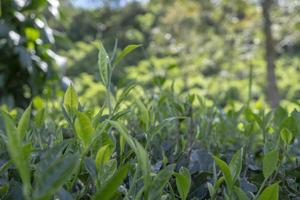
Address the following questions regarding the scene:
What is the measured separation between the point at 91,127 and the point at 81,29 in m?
17.4

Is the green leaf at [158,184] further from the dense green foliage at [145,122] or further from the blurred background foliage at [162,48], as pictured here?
the blurred background foliage at [162,48]

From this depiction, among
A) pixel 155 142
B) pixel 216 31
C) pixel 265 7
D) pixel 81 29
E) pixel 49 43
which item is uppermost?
pixel 155 142

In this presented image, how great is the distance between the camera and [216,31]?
10070mm

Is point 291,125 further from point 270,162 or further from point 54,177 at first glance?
point 54,177

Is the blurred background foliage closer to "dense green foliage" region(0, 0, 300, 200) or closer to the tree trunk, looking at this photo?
"dense green foliage" region(0, 0, 300, 200)

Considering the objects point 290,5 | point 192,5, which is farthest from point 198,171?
point 192,5

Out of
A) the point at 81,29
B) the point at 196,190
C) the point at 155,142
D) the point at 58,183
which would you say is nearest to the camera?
the point at 58,183

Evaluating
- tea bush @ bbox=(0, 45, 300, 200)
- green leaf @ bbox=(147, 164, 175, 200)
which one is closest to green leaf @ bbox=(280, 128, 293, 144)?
tea bush @ bbox=(0, 45, 300, 200)

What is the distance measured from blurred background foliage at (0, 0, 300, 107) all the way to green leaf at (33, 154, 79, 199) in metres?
0.32

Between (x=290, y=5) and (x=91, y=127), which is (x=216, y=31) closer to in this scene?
(x=290, y=5)

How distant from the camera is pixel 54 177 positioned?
0.40 metres

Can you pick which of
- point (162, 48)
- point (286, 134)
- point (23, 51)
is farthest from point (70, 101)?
point (162, 48)

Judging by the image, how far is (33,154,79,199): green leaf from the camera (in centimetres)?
39

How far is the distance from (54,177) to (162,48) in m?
8.77
